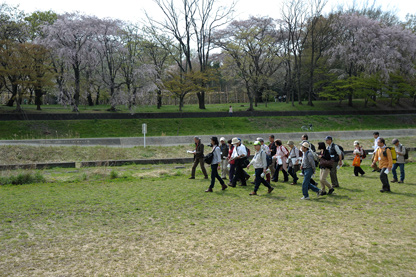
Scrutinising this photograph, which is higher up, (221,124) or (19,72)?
(19,72)

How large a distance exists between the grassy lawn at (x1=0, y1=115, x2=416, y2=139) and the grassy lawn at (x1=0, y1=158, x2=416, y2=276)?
1829 centimetres

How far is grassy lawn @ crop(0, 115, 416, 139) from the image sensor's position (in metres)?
31.1

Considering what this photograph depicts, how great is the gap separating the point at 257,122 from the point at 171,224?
33.3 meters

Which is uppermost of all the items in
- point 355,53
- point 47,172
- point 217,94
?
point 355,53

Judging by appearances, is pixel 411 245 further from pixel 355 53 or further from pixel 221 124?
pixel 355 53

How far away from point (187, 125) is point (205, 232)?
2981 centimetres

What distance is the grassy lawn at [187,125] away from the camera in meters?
31.1

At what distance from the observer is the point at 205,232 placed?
22.5 ft

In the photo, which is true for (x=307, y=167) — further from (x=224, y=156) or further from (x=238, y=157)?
(x=224, y=156)

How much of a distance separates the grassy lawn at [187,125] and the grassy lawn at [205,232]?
1829cm

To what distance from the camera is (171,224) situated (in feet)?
24.4

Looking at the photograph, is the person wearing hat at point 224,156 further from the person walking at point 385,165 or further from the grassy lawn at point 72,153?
the grassy lawn at point 72,153

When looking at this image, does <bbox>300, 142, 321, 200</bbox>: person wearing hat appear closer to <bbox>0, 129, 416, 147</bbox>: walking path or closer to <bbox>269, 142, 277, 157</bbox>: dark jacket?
<bbox>269, 142, 277, 157</bbox>: dark jacket

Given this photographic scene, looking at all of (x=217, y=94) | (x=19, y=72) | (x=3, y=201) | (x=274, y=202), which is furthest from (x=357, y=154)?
(x=217, y=94)
